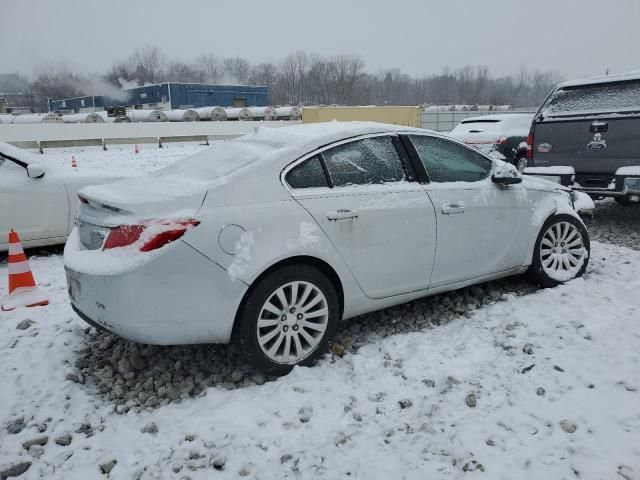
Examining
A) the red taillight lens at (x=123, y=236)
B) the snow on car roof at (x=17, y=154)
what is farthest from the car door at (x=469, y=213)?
the snow on car roof at (x=17, y=154)

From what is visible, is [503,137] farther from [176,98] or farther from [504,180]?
[176,98]

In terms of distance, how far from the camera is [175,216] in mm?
2965

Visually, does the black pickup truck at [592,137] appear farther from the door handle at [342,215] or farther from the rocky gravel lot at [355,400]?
the door handle at [342,215]

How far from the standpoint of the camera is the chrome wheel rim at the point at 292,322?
3.19 metres

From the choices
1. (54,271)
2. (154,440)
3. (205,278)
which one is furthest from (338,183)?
(54,271)

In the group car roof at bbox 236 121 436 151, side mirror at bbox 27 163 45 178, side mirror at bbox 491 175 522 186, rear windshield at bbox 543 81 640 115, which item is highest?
rear windshield at bbox 543 81 640 115

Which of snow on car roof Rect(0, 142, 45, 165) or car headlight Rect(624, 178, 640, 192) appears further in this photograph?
car headlight Rect(624, 178, 640, 192)

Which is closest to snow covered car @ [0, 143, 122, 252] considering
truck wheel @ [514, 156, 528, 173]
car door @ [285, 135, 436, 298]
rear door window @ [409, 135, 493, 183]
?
car door @ [285, 135, 436, 298]

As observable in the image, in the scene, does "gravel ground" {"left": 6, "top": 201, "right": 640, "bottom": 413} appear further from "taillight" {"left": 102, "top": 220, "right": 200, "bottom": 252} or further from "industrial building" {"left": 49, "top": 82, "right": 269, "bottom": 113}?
"industrial building" {"left": 49, "top": 82, "right": 269, "bottom": 113}

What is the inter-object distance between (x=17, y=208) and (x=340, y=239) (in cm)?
422

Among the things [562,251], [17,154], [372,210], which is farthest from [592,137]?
[17,154]

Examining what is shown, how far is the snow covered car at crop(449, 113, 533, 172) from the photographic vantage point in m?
12.0

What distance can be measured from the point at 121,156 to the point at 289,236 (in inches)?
757

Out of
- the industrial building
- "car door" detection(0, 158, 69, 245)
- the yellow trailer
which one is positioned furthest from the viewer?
the industrial building
